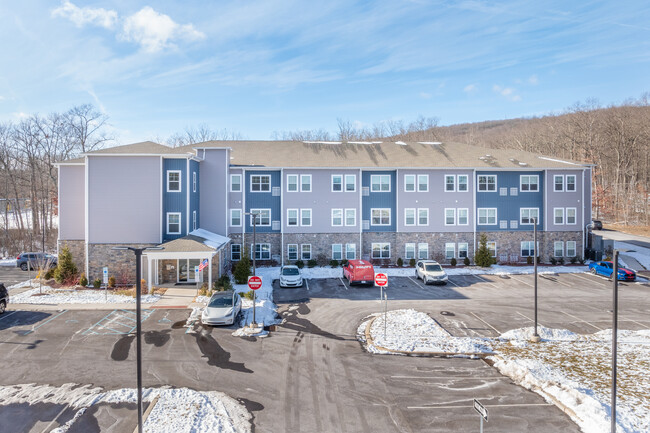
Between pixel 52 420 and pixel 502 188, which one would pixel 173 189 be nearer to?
pixel 52 420

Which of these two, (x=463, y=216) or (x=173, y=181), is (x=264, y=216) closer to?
(x=173, y=181)

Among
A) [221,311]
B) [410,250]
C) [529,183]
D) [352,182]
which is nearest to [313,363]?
[221,311]

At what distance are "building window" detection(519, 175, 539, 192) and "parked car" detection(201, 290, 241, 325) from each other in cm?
2803

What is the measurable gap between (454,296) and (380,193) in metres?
12.5

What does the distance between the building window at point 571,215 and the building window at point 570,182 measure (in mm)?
1831

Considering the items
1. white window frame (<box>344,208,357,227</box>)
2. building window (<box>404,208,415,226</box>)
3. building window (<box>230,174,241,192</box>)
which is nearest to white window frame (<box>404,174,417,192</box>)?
building window (<box>404,208,415,226</box>)

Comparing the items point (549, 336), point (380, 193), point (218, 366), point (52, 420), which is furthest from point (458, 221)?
point (52, 420)

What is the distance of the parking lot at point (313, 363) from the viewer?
10.6 m

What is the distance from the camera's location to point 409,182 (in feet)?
112

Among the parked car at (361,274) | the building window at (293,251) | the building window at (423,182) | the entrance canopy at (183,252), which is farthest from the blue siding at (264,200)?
the building window at (423,182)

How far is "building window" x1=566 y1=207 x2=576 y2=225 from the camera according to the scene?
34.8 m

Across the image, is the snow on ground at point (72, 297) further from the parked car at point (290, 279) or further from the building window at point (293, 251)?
the building window at point (293, 251)

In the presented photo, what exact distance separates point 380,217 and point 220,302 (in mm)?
18540

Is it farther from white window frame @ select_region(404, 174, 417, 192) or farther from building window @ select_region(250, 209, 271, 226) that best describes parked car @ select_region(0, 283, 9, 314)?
white window frame @ select_region(404, 174, 417, 192)
